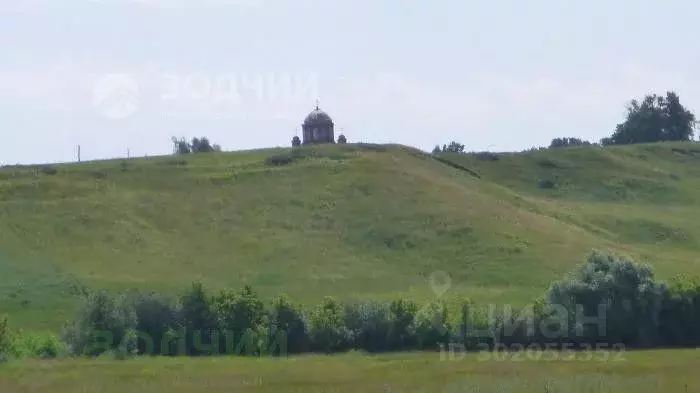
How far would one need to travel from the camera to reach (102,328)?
2645 inches

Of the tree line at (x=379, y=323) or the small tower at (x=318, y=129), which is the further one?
the small tower at (x=318, y=129)

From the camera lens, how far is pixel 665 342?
227 feet

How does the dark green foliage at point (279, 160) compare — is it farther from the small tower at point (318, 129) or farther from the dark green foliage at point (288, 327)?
the dark green foliage at point (288, 327)

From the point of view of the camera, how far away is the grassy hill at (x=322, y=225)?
9288cm

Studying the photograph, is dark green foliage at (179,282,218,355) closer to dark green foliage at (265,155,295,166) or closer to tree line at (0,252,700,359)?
tree line at (0,252,700,359)

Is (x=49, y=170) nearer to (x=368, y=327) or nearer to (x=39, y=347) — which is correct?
(x=39, y=347)

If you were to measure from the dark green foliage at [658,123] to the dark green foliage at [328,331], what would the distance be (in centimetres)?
13209

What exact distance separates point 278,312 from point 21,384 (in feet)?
83.6

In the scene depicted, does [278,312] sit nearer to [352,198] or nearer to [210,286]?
[210,286]

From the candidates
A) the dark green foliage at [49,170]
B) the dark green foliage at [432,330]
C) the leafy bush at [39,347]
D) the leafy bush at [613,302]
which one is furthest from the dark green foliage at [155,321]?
the dark green foliage at [49,170]

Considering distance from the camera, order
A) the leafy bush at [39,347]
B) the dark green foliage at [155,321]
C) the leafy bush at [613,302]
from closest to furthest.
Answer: the leafy bush at [39,347] < the leafy bush at [613,302] < the dark green foliage at [155,321]

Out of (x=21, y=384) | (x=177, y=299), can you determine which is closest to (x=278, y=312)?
(x=177, y=299)

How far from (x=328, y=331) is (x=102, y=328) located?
12.4 m

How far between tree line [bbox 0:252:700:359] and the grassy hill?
1260cm
